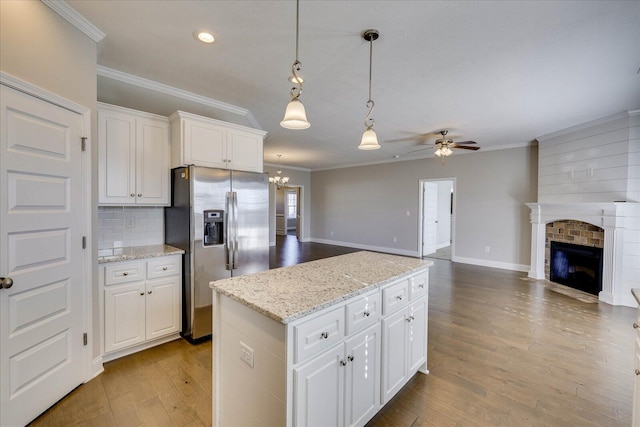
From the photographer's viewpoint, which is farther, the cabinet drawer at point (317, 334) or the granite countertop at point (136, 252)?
the granite countertop at point (136, 252)

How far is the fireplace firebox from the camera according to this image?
427cm

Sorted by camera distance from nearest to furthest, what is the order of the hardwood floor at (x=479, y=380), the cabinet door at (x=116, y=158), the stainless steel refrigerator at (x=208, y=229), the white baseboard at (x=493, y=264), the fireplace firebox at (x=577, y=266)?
the hardwood floor at (x=479, y=380)
the cabinet door at (x=116, y=158)
the stainless steel refrigerator at (x=208, y=229)
the fireplace firebox at (x=577, y=266)
the white baseboard at (x=493, y=264)

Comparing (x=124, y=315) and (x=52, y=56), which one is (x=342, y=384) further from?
(x=52, y=56)

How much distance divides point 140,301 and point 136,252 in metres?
0.47

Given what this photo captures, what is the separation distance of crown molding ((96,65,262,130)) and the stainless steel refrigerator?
942mm

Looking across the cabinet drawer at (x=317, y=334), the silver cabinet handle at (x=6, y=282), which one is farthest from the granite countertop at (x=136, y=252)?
the cabinet drawer at (x=317, y=334)

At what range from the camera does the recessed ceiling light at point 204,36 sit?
2.10 meters

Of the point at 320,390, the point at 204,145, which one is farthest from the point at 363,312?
the point at 204,145

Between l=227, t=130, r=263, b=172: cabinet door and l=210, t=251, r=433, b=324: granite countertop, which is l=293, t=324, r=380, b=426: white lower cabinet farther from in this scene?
l=227, t=130, r=263, b=172: cabinet door

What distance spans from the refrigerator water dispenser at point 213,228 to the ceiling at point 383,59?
4.68 ft

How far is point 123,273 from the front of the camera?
96.4 inches

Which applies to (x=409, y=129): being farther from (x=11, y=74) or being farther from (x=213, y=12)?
(x=11, y=74)

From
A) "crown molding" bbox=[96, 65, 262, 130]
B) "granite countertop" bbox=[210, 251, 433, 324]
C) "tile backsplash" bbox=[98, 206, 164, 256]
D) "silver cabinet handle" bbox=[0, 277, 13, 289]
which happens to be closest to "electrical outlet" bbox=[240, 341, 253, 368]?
"granite countertop" bbox=[210, 251, 433, 324]

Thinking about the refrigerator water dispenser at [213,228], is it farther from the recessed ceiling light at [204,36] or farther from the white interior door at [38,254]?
the recessed ceiling light at [204,36]
